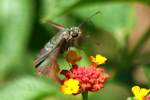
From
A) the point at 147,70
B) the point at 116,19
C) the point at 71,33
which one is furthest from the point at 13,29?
the point at 71,33

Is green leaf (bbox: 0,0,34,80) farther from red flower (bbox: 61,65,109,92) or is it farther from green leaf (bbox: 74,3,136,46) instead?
red flower (bbox: 61,65,109,92)

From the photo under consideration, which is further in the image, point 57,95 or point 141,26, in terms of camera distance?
point 141,26

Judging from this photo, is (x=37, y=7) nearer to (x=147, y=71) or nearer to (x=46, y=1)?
(x=46, y=1)

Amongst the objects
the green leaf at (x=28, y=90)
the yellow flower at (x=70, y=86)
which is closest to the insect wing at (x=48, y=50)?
the yellow flower at (x=70, y=86)

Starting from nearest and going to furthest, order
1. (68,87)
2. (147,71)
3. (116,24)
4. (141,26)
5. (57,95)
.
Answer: (68,87)
(147,71)
(57,95)
(116,24)
(141,26)

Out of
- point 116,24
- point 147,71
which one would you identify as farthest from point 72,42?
point 116,24

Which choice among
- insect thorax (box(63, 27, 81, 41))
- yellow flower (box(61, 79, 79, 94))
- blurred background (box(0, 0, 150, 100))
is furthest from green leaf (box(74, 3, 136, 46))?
yellow flower (box(61, 79, 79, 94))
